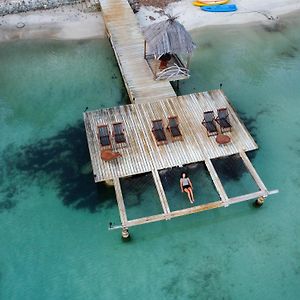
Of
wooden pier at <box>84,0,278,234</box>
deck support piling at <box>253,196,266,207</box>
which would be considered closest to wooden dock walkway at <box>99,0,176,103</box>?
wooden pier at <box>84,0,278,234</box>

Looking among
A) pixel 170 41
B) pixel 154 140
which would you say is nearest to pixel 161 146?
pixel 154 140

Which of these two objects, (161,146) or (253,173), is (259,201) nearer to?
(253,173)

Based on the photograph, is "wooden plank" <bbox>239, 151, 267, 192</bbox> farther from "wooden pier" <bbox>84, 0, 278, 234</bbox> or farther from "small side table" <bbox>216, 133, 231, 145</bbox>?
"small side table" <bbox>216, 133, 231, 145</bbox>

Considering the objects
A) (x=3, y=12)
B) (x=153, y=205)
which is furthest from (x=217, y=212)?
(x=3, y=12)

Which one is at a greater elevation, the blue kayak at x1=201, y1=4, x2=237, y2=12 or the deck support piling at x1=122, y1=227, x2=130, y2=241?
the blue kayak at x1=201, y1=4, x2=237, y2=12

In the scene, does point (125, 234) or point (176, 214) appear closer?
point (176, 214)
